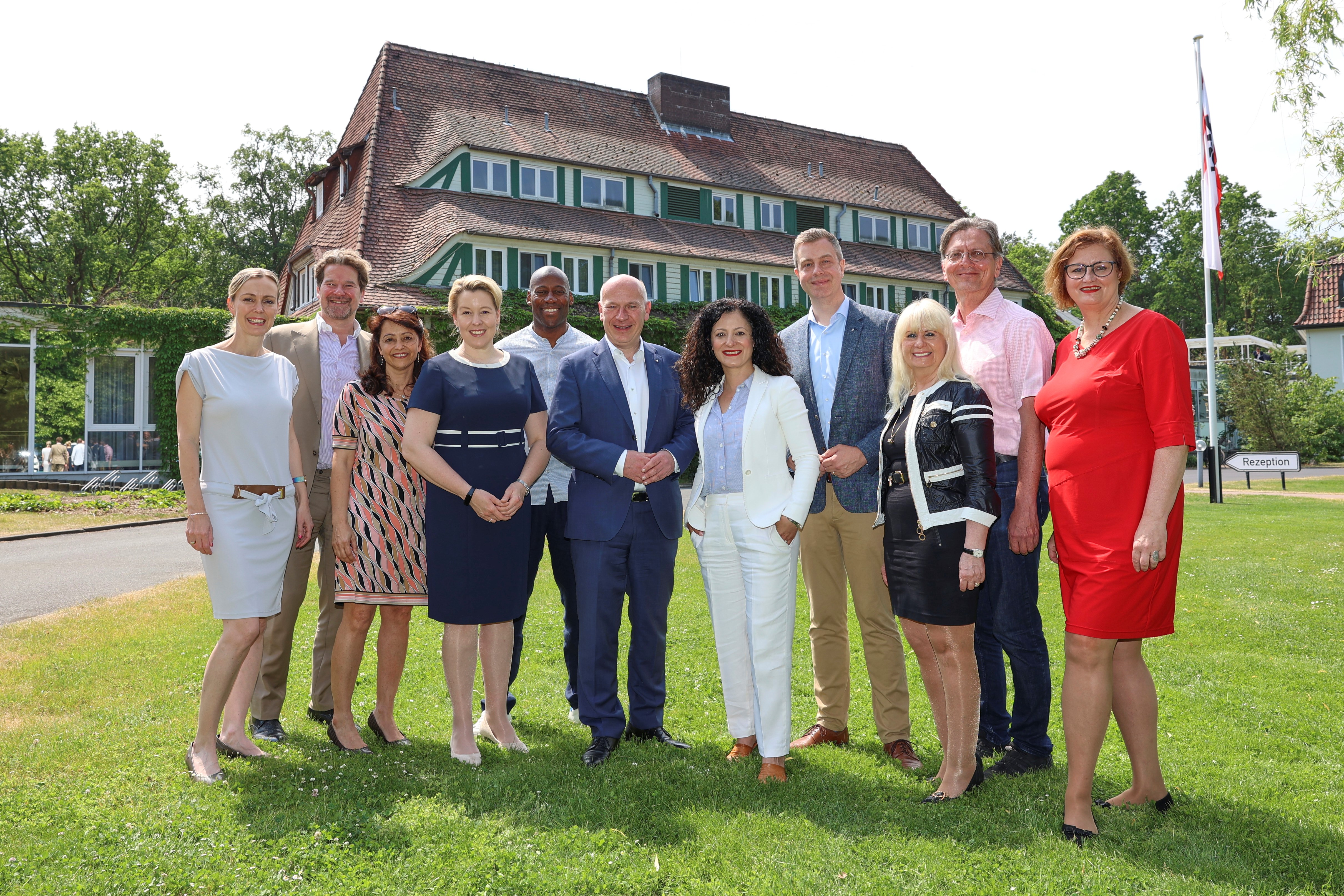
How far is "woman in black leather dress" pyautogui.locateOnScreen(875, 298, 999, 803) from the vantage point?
4.04 metres

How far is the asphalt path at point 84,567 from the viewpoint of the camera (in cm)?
995

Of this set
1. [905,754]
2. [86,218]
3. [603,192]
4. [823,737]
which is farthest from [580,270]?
[86,218]

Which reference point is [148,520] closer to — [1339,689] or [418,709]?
[418,709]

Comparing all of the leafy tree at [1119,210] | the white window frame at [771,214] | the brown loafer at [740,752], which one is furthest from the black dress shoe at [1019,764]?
the leafy tree at [1119,210]

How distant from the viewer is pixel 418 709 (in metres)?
5.67

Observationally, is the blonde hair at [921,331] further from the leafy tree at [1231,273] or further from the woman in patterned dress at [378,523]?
the leafy tree at [1231,273]

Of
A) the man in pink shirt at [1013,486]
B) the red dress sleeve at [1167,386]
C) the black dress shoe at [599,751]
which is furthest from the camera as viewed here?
the black dress shoe at [599,751]

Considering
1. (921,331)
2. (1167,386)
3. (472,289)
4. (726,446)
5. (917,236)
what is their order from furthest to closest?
(917,236) < (472,289) < (726,446) < (921,331) < (1167,386)

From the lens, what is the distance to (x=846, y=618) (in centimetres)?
511

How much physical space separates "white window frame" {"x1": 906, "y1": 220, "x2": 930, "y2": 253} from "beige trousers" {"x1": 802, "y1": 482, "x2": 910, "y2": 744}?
36526mm

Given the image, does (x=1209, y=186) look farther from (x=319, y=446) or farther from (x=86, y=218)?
(x=86, y=218)

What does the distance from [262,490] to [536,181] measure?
2659 cm

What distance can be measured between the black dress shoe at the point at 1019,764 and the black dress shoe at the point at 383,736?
3091 millimetres

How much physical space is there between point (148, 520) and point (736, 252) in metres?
21.0
